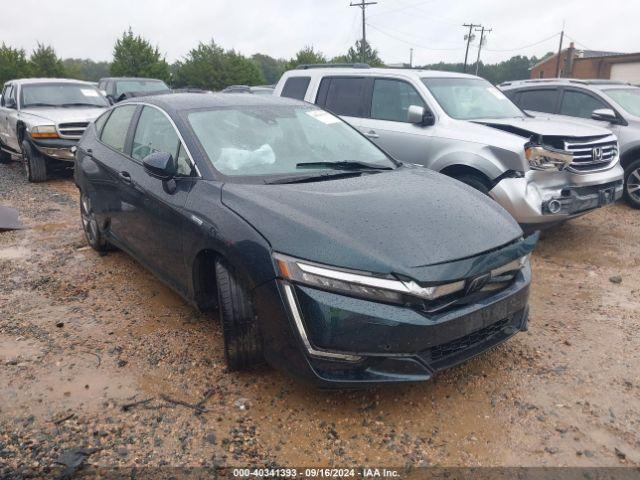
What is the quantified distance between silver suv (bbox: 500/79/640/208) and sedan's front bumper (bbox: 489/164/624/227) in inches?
87.4

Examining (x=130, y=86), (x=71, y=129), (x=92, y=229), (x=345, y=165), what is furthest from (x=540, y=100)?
(x=130, y=86)

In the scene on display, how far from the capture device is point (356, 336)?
2.51 meters

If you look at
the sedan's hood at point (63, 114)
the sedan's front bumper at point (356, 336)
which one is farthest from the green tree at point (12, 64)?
the sedan's front bumper at point (356, 336)

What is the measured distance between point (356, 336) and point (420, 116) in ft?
12.3

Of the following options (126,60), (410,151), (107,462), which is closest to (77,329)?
(107,462)

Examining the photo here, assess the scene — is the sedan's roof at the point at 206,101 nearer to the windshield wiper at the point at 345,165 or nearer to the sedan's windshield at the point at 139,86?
the windshield wiper at the point at 345,165

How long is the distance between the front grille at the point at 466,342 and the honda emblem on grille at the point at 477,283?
0.24 m

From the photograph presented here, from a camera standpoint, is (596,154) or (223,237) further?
(596,154)

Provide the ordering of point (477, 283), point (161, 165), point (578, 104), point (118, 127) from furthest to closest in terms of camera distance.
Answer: point (578, 104) < point (118, 127) < point (161, 165) < point (477, 283)

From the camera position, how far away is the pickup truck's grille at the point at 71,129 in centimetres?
875

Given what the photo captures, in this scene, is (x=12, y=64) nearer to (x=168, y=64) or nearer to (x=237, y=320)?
(x=168, y=64)

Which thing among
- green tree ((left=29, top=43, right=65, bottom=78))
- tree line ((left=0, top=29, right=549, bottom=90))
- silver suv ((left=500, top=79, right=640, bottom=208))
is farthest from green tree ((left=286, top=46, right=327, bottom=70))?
silver suv ((left=500, top=79, right=640, bottom=208))

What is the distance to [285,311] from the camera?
2.58 meters

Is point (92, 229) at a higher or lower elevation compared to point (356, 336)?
lower
